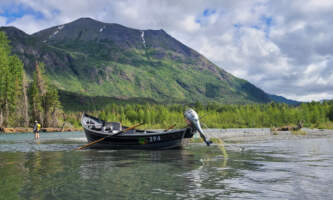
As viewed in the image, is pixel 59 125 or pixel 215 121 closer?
pixel 59 125

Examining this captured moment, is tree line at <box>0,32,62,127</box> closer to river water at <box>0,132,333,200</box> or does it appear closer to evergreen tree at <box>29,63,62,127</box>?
evergreen tree at <box>29,63,62,127</box>

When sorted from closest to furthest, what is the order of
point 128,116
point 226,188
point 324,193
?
point 324,193 < point 226,188 < point 128,116

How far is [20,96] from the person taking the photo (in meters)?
109

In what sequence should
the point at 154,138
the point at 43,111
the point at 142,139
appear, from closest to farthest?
the point at 154,138
the point at 142,139
the point at 43,111

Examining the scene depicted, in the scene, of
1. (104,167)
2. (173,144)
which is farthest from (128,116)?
(104,167)

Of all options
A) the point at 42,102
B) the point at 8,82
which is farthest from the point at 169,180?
the point at 42,102

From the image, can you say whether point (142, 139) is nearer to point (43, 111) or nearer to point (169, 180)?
point (169, 180)

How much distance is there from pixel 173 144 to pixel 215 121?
11575cm

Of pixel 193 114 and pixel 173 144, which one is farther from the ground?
pixel 193 114

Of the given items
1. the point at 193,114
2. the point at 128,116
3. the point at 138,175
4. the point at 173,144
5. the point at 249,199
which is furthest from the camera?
the point at 128,116

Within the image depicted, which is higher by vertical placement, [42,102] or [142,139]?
[42,102]

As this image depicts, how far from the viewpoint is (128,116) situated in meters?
181

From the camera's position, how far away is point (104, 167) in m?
21.1

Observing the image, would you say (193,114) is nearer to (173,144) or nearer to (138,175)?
(173,144)
